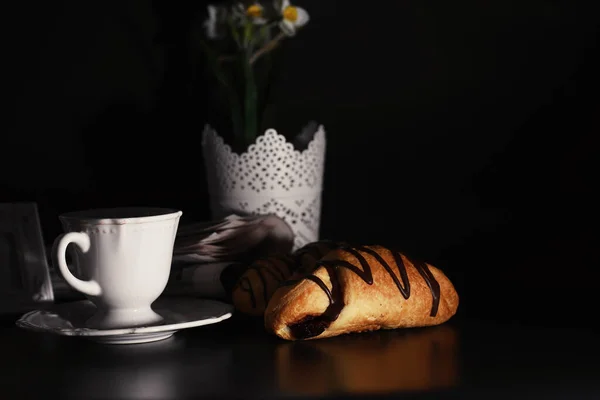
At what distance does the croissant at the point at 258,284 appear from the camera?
96cm

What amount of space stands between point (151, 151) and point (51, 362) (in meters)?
0.60

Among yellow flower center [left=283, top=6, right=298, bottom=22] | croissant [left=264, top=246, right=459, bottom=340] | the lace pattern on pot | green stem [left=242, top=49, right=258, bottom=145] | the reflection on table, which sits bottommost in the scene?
the reflection on table

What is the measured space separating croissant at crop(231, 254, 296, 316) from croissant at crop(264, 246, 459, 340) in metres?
0.09

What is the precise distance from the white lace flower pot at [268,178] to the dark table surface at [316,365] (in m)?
0.29

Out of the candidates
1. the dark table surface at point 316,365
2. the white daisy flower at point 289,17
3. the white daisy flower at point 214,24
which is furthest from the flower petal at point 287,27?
the dark table surface at point 316,365

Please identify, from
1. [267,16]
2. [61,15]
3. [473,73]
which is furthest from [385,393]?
[61,15]

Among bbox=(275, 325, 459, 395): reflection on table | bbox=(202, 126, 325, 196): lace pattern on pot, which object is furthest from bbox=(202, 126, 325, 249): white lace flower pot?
bbox=(275, 325, 459, 395): reflection on table

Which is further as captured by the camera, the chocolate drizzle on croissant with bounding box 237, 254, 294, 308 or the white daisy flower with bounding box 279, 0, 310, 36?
the white daisy flower with bounding box 279, 0, 310, 36

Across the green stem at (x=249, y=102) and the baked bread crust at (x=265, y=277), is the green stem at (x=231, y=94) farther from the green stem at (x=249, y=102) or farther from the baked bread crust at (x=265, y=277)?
the baked bread crust at (x=265, y=277)

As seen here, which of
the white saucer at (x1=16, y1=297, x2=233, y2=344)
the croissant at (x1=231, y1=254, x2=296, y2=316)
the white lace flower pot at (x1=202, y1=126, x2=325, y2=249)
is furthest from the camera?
the white lace flower pot at (x1=202, y1=126, x2=325, y2=249)

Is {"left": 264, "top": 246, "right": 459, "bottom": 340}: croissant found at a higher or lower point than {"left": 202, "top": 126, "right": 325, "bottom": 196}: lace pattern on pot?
lower

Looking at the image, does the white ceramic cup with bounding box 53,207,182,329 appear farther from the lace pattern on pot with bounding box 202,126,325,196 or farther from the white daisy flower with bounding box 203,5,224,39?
the white daisy flower with bounding box 203,5,224,39

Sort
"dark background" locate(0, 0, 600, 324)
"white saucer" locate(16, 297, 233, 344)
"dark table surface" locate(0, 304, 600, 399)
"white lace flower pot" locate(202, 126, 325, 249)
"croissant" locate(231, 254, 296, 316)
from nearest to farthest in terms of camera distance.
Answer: "dark table surface" locate(0, 304, 600, 399) < "white saucer" locate(16, 297, 233, 344) < "croissant" locate(231, 254, 296, 316) < "white lace flower pot" locate(202, 126, 325, 249) < "dark background" locate(0, 0, 600, 324)

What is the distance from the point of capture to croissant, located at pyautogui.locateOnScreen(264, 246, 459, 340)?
834 mm
